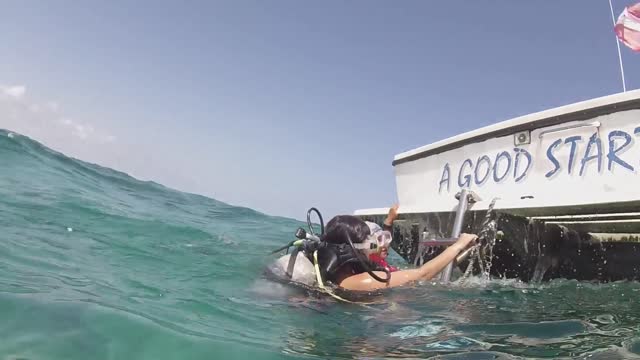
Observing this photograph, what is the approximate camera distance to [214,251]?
23.3ft

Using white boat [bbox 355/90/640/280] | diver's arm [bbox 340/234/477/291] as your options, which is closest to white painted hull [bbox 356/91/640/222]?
white boat [bbox 355/90/640/280]

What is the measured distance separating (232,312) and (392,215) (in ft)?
9.41

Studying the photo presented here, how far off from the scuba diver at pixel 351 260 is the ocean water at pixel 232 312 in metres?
0.17

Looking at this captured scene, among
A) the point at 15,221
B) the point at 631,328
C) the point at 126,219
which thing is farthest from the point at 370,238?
the point at 126,219

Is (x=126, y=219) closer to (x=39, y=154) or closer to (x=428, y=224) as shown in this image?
(x=428, y=224)

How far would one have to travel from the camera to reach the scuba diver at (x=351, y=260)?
12.9 feet

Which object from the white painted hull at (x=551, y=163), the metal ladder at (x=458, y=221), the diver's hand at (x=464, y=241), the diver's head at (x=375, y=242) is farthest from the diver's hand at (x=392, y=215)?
the diver's hand at (x=464, y=241)

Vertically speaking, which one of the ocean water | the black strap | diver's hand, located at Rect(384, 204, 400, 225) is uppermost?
diver's hand, located at Rect(384, 204, 400, 225)

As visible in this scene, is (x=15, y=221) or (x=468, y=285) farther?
(x=15, y=221)

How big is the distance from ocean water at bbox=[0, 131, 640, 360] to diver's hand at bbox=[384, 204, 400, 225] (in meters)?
1.34

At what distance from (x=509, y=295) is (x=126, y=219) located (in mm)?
6247

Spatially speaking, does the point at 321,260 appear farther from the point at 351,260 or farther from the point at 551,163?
the point at 551,163

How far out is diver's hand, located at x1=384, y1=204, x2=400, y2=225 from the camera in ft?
19.6

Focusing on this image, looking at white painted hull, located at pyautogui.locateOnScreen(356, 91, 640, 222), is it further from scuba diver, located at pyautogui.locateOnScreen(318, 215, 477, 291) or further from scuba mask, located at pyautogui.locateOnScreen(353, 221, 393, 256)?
scuba mask, located at pyautogui.locateOnScreen(353, 221, 393, 256)
